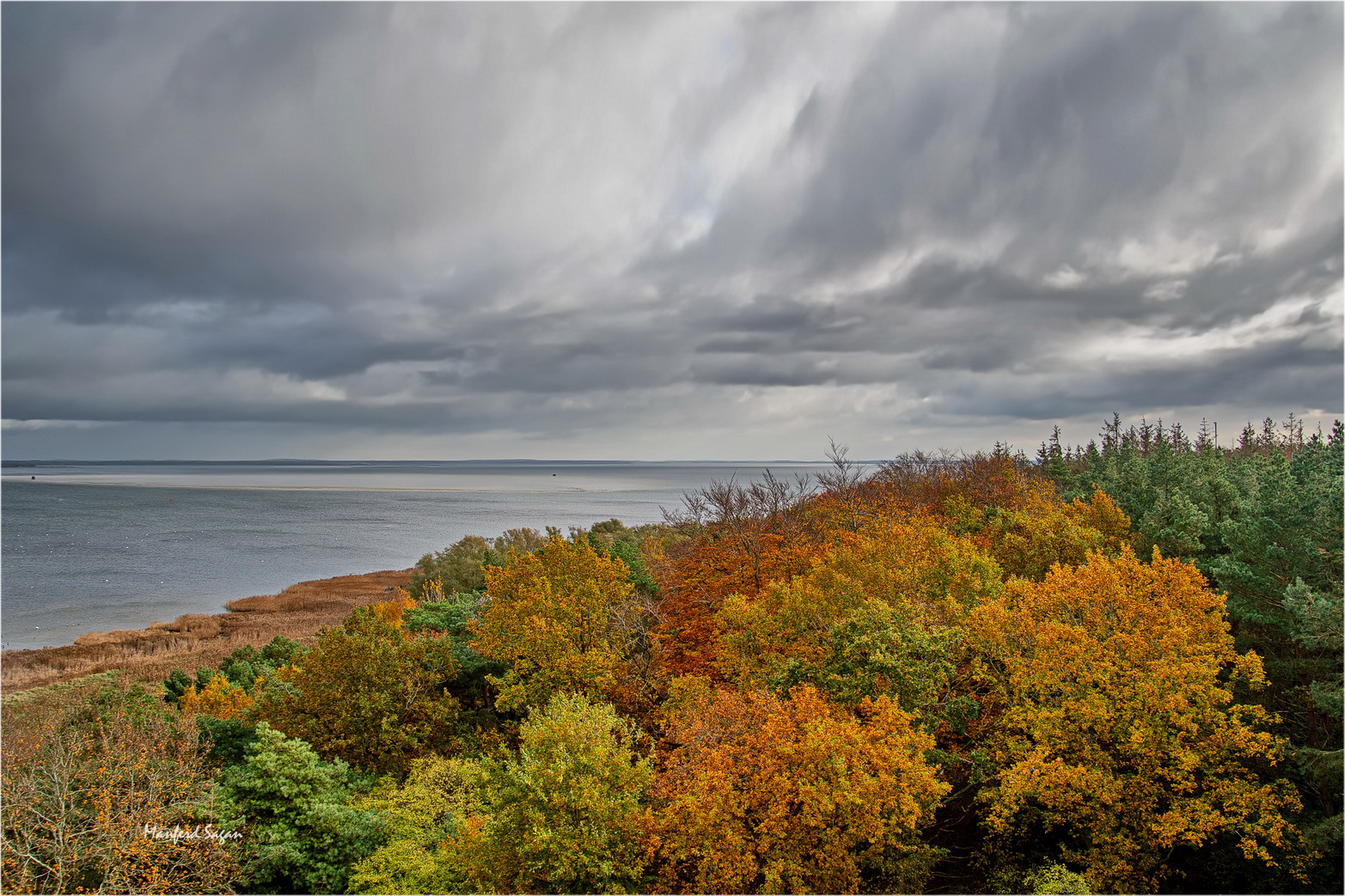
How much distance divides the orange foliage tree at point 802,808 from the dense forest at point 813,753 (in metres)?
0.11

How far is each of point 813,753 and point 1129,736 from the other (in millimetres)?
11313

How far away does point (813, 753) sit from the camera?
2036cm

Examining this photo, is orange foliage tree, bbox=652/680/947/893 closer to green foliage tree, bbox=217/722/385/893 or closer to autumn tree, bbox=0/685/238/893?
green foliage tree, bbox=217/722/385/893

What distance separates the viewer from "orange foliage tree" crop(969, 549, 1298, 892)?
2152cm

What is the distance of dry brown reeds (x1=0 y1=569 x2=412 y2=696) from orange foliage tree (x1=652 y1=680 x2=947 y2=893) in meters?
60.3

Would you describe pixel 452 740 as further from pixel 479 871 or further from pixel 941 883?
pixel 941 883

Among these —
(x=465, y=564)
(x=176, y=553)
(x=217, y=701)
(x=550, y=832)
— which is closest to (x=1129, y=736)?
(x=550, y=832)

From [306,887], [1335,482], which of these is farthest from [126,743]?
[1335,482]

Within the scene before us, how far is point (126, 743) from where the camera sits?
26.0 meters

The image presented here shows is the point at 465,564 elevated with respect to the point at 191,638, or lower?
elevated

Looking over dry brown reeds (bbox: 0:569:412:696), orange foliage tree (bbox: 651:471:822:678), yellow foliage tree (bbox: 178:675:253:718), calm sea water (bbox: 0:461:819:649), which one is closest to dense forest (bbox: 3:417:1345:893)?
orange foliage tree (bbox: 651:471:822:678)

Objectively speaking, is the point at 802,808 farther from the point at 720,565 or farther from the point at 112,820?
the point at 112,820

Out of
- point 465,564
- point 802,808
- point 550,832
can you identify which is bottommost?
point 465,564

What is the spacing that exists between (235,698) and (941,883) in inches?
1758
